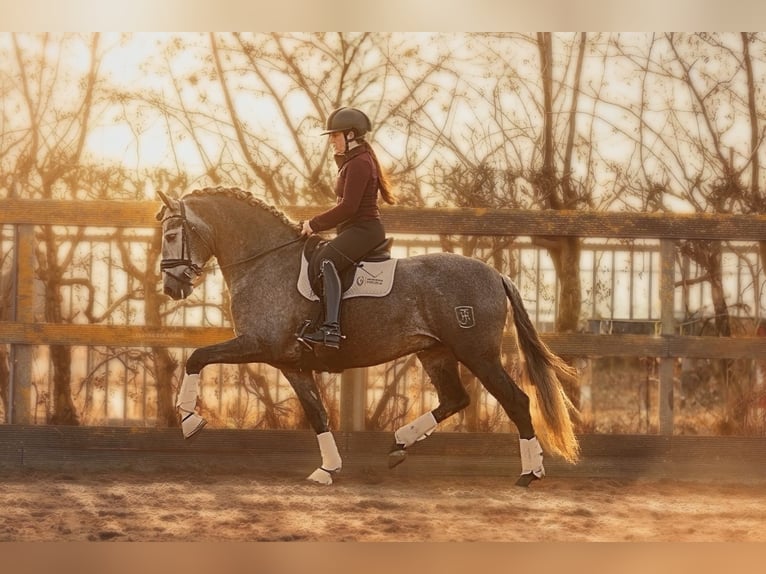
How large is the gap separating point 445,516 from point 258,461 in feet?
4.04

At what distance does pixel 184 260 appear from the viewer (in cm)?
475

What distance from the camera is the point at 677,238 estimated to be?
561 centimetres

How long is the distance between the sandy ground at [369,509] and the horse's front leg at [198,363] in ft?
1.28

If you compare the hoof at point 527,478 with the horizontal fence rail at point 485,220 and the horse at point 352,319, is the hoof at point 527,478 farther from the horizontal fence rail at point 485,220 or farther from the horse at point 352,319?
the horizontal fence rail at point 485,220

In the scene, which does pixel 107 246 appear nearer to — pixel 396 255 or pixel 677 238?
pixel 396 255

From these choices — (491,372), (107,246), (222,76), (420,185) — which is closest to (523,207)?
A: (420,185)

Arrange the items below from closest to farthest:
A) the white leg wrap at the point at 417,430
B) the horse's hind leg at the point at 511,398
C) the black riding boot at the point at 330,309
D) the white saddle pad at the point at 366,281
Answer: the black riding boot at the point at 330,309 → the white saddle pad at the point at 366,281 → the horse's hind leg at the point at 511,398 → the white leg wrap at the point at 417,430

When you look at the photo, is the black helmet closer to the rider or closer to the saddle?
the rider

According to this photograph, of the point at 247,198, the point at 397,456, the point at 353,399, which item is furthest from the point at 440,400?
the point at 247,198

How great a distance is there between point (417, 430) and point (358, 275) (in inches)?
32.9

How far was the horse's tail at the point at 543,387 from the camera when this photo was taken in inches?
195

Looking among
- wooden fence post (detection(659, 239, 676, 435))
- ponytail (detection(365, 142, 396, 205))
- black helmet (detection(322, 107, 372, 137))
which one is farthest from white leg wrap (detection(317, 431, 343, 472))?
wooden fence post (detection(659, 239, 676, 435))

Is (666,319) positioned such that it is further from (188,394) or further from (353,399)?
(188,394)

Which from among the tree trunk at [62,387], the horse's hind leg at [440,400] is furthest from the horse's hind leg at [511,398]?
the tree trunk at [62,387]
